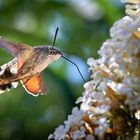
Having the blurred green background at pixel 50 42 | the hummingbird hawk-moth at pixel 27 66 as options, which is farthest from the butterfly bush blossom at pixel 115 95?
the blurred green background at pixel 50 42

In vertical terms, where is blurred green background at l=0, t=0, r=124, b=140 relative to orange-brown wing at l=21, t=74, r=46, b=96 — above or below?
below

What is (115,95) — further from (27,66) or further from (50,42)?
(50,42)

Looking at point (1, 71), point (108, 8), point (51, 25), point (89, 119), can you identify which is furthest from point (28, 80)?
point (51, 25)

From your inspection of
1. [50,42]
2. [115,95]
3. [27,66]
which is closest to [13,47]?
[27,66]

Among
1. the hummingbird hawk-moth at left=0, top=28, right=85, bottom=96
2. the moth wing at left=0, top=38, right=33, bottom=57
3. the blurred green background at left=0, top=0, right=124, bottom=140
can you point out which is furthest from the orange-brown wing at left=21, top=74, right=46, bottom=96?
the blurred green background at left=0, top=0, right=124, bottom=140

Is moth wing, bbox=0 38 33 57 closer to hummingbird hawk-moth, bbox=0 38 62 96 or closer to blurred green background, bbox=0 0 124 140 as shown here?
hummingbird hawk-moth, bbox=0 38 62 96

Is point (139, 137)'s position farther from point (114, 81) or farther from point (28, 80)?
point (28, 80)

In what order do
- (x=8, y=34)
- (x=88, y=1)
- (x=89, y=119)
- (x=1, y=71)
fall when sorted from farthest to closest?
(x=88, y=1) < (x=8, y=34) < (x=1, y=71) < (x=89, y=119)
